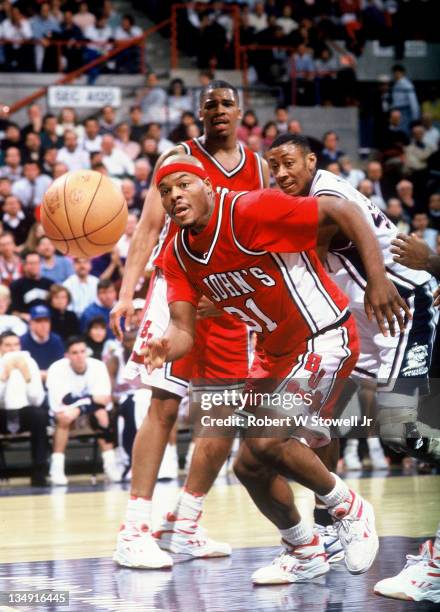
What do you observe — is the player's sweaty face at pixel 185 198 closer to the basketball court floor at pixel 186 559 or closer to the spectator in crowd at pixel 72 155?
the basketball court floor at pixel 186 559

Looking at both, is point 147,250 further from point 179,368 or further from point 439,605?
point 439,605

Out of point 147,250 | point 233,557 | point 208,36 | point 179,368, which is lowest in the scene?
point 233,557

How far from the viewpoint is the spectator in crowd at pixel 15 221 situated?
469 inches

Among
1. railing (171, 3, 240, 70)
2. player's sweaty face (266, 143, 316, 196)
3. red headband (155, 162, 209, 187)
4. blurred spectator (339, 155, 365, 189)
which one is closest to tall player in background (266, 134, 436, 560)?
player's sweaty face (266, 143, 316, 196)

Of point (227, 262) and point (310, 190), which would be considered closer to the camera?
point (227, 262)

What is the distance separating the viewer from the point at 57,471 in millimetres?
9406

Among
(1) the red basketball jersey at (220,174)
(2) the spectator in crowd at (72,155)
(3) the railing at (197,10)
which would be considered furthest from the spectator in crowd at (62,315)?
(3) the railing at (197,10)

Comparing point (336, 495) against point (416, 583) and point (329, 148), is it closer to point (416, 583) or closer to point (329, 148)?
point (416, 583)

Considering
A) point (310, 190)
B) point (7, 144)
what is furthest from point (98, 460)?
point (310, 190)

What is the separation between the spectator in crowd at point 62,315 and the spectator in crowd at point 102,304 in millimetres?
93

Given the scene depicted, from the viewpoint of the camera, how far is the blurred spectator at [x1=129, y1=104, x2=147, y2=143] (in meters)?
14.7

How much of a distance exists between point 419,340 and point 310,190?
940mm

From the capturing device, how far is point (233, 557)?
5348 millimetres

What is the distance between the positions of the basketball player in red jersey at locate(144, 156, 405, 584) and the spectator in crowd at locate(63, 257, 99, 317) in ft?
21.6
